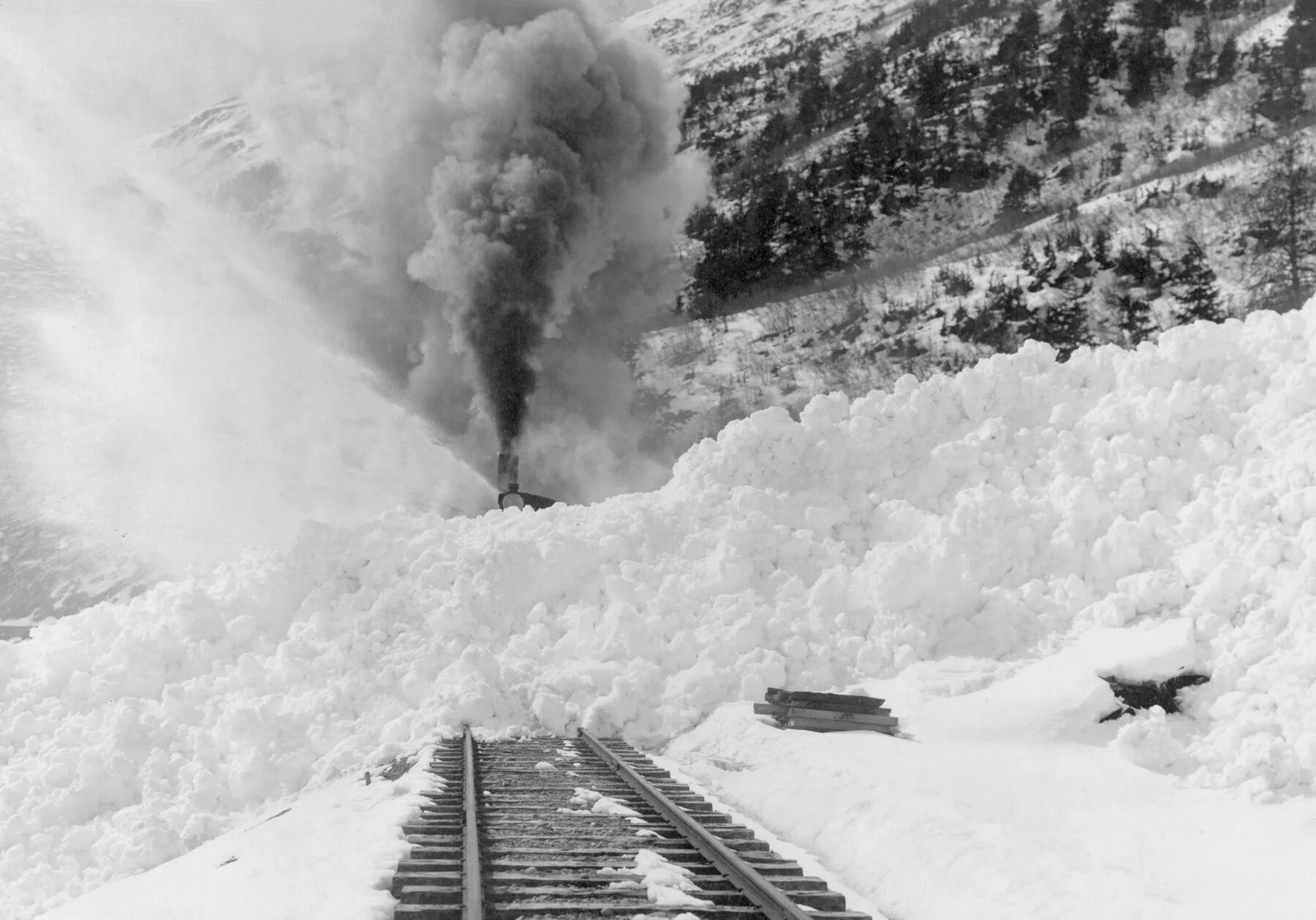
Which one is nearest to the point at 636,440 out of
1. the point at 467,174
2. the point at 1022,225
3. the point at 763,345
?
the point at 763,345

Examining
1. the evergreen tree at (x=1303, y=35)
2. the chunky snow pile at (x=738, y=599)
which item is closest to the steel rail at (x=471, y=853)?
the chunky snow pile at (x=738, y=599)

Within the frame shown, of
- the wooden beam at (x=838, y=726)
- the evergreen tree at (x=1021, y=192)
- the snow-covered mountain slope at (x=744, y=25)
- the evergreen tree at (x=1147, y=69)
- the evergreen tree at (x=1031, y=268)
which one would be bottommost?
the wooden beam at (x=838, y=726)

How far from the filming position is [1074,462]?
30.7 feet

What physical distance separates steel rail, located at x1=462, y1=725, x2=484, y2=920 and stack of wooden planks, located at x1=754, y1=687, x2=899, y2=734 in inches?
91.5

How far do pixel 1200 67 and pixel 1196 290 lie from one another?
18317 mm

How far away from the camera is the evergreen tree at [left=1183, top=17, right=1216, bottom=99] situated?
4206 centimetres

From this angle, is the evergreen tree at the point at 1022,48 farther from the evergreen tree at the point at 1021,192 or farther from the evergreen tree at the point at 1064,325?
the evergreen tree at the point at 1064,325

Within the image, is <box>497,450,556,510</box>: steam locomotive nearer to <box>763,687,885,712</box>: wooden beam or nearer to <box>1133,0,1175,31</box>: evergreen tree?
<box>763,687,885,712</box>: wooden beam

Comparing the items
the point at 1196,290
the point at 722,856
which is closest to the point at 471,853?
the point at 722,856

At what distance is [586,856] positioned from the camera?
4.66 m

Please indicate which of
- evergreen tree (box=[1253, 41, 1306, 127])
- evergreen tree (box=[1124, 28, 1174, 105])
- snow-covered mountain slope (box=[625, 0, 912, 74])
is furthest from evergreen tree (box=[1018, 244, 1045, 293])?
snow-covered mountain slope (box=[625, 0, 912, 74])

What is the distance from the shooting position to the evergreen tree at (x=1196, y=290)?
94.5 feet

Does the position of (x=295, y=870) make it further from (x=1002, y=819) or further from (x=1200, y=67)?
(x=1200, y=67)

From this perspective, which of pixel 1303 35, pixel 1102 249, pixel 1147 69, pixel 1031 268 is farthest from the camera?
pixel 1147 69
